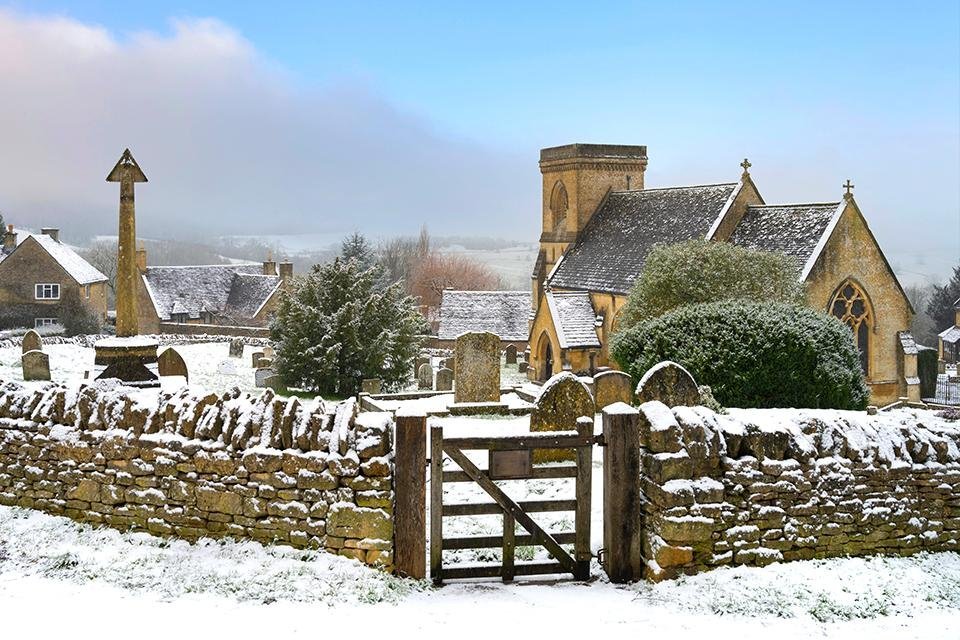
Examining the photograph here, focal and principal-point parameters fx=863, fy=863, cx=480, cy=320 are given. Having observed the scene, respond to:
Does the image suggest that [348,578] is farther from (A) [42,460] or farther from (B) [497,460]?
(A) [42,460]

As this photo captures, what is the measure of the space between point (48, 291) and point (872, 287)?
48.6m

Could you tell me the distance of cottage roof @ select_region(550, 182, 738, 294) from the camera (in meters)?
38.5

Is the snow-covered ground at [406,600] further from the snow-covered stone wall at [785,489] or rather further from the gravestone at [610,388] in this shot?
the gravestone at [610,388]

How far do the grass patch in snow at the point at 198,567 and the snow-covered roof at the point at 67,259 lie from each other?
5203 centimetres

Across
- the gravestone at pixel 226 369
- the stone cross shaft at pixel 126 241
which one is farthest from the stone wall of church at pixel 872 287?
the stone cross shaft at pixel 126 241

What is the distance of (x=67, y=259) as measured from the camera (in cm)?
5694

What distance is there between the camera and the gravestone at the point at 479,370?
19.4m

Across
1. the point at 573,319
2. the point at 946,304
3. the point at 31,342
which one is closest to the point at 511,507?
the point at 573,319

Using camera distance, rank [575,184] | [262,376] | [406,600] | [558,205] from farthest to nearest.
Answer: [558,205]
[575,184]
[262,376]
[406,600]

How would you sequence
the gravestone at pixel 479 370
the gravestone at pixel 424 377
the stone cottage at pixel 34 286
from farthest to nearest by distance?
the stone cottage at pixel 34 286
the gravestone at pixel 424 377
the gravestone at pixel 479 370

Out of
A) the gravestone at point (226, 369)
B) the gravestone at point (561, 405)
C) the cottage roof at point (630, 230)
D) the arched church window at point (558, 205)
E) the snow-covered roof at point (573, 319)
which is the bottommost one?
the gravestone at point (561, 405)

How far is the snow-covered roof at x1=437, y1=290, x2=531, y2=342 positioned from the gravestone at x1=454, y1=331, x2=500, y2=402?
2881 centimetres

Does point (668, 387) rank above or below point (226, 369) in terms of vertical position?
below

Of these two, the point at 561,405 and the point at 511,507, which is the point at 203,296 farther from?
the point at 511,507
